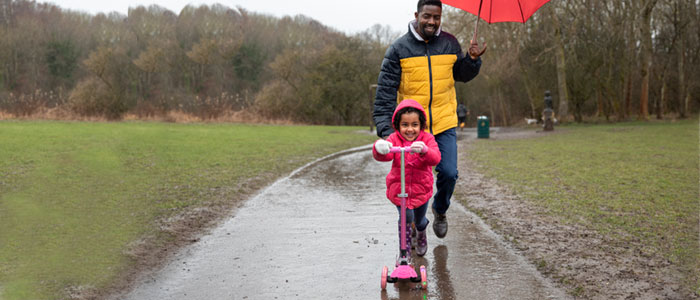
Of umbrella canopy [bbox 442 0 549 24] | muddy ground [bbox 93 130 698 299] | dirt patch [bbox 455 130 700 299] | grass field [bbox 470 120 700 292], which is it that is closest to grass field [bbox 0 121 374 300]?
muddy ground [bbox 93 130 698 299]

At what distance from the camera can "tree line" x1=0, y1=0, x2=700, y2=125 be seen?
2949 cm

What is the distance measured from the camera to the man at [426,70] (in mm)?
4988

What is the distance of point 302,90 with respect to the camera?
144 ft

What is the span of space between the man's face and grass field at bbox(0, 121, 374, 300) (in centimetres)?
340

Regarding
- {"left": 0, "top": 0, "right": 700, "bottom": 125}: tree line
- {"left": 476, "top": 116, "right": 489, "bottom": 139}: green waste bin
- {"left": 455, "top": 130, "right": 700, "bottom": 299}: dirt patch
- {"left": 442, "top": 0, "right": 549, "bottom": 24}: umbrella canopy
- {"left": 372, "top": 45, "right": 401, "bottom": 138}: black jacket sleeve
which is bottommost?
{"left": 455, "top": 130, "right": 700, "bottom": 299}: dirt patch

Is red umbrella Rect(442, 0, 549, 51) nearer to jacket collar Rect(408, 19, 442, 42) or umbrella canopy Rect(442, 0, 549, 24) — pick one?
umbrella canopy Rect(442, 0, 549, 24)

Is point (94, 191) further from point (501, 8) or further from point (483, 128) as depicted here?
point (483, 128)

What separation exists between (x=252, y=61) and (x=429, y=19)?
3765cm

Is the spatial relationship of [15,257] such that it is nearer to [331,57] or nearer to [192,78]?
[192,78]

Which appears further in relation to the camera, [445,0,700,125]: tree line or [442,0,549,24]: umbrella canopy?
[445,0,700,125]: tree line

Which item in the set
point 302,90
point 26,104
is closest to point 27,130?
point 26,104

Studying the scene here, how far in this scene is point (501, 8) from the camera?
5586 mm

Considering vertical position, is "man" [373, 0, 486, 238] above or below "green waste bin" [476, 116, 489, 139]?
above

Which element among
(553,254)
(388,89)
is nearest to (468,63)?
(388,89)
